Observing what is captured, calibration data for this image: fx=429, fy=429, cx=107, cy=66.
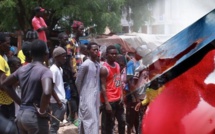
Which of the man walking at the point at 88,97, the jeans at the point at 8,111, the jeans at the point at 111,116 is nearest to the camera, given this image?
the jeans at the point at 8,111

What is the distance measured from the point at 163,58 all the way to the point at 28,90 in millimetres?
2431

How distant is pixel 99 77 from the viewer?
571 cm

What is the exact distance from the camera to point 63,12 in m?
15.2

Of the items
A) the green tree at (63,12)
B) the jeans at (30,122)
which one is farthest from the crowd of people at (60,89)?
the green tree at (63,12)

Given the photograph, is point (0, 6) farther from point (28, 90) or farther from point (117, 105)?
point (28, 90)

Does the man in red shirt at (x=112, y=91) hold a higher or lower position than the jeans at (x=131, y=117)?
higher

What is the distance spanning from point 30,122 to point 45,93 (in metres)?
0.34

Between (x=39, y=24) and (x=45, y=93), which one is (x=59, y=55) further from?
(x=39, y=24)

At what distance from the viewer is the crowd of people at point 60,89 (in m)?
4.08

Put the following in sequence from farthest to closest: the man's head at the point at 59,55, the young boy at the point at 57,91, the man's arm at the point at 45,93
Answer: the man's head at the point at 59,55
the young boy at the point at 57,91
the man's arm at the point at 45,93

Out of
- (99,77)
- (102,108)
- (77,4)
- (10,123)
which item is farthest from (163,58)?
(77,4)

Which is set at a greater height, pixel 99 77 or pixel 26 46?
pixel 26 46

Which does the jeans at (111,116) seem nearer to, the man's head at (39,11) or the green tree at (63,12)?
the man's head at (39,11)

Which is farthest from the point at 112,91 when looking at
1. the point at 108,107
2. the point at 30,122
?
the point at 30,122
